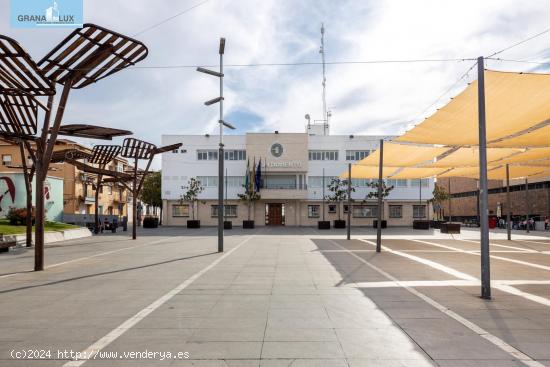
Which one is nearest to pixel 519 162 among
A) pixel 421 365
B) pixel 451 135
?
pixel 451 135

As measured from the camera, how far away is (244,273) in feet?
37.0

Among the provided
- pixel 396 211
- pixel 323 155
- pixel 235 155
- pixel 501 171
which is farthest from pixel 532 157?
pixel 235 155

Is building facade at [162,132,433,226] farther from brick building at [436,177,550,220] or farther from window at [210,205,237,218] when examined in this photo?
brick building at [436,177,550,220]

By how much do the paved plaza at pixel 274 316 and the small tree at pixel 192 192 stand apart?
35298 mm

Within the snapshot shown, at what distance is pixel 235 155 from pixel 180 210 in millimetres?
10195

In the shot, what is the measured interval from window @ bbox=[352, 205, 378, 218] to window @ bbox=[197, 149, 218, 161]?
19.6m

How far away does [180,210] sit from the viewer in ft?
169

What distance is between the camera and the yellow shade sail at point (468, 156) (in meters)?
21.0

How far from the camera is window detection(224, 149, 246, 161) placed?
2023 inches

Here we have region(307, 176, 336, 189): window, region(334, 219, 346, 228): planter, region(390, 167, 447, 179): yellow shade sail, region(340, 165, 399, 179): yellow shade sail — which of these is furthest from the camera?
region(307, 176, 336, 189): window

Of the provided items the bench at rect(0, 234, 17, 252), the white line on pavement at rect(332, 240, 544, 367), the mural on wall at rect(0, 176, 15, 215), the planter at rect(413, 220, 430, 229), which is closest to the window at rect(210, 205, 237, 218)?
the planter at rect(413, 220, 430, 229)

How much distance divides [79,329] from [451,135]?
592 inches

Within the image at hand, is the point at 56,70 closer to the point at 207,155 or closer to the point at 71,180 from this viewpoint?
the point at 207,155

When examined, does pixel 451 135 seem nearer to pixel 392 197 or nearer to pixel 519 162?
pixel 519 162
